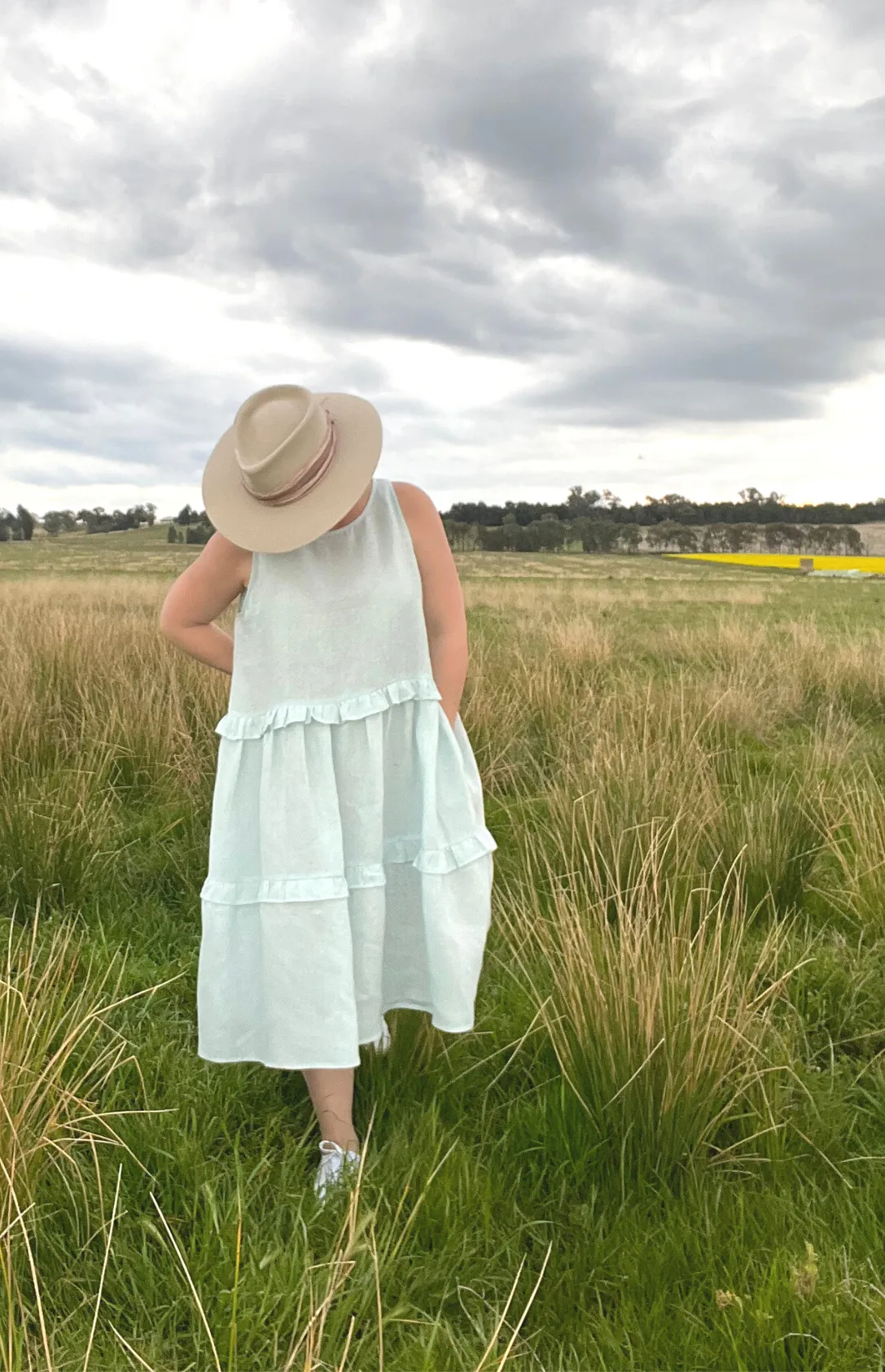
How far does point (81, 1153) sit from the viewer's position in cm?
197

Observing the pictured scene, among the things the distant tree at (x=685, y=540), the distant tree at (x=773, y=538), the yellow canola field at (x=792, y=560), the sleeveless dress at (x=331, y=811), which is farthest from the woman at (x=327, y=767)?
the distant tree at (x=685, y=540)

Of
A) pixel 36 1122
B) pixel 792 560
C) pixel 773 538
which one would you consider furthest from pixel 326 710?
pixel 773 538

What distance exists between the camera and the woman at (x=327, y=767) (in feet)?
6.24

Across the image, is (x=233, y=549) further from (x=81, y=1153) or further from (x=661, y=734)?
(x=661, y=734)

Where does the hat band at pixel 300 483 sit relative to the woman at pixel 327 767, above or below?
above

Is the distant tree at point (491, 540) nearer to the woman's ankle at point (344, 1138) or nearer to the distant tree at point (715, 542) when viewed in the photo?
the distant tree at point (715, 542)


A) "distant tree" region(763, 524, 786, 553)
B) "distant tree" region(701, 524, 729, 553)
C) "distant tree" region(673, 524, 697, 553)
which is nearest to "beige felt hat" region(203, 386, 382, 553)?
"distant tree" region(763, 524, 786, 553)

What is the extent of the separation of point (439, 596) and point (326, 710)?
0.37m

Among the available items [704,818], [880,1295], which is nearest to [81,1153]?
[880,1295]

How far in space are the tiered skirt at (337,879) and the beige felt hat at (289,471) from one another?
37cm

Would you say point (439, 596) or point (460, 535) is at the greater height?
point (460, 535)

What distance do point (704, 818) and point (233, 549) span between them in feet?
6.95

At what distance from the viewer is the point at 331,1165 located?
6.32ft

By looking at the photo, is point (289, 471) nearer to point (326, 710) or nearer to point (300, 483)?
point (300, 483)
